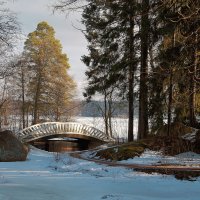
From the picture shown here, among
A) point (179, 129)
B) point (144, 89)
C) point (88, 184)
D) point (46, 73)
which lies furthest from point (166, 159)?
point (46, 73)

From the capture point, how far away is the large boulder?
48.0ft

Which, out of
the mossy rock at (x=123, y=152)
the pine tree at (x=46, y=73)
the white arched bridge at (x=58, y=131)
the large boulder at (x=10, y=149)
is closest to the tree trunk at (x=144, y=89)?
the mossy rock at (x=123, y=152)

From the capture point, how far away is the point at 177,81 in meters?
17.2

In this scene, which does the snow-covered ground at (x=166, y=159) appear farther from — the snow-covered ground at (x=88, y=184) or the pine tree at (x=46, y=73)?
the pine tree at (x=46, y=73)

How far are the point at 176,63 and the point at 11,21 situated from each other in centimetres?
615

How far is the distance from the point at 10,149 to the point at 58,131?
65.0 feet

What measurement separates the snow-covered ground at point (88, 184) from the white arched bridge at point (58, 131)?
67.3 ft

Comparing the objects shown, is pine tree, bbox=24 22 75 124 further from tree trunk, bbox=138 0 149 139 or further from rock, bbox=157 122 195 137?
rock, bbox=157 122 195 137

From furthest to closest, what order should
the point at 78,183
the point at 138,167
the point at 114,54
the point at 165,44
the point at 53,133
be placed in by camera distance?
the point at 53,133, the point at 114,54, the point at 165,44, the point at 138,167, the point at 78,183

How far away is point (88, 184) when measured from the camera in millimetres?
9039

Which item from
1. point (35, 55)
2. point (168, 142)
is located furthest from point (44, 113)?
point (168, 142)

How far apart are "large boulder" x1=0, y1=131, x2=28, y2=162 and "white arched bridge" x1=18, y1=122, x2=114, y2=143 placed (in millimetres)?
16364

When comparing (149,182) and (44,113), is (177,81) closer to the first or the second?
(149,182)

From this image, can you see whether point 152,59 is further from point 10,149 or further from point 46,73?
point 46,73
